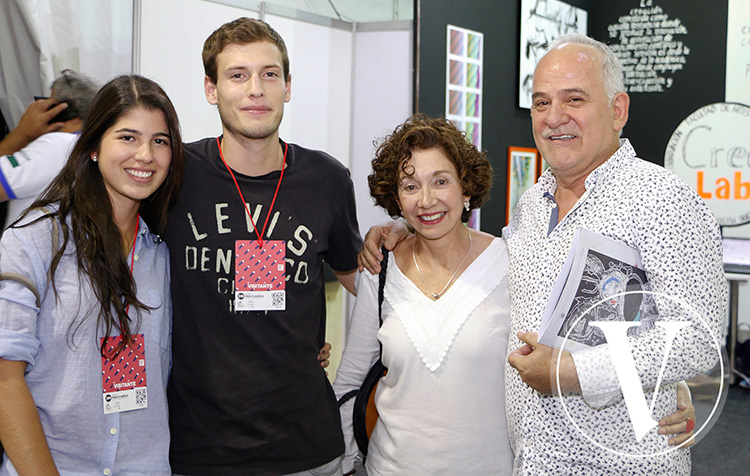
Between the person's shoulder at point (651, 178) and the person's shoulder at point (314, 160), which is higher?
the person's shoulder at point (314, 160)

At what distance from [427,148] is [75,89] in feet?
5.81

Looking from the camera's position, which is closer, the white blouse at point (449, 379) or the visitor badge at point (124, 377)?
the visitor badge at point (124, 377)

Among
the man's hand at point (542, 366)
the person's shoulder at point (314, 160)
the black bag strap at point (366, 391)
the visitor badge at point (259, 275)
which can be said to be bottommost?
the black bag strap at point (366, 391)

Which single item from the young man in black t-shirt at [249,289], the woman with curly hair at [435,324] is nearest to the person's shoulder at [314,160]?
the young man in black t-shirt at [249,289]

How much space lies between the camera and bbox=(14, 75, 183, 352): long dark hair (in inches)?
63.9

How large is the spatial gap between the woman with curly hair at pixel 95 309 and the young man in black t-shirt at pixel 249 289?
10cm

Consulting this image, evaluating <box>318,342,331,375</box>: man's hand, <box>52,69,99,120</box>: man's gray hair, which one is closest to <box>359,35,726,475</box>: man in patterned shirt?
<box>318,342,331,375</box>: man's hand

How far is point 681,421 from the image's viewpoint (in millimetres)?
1252

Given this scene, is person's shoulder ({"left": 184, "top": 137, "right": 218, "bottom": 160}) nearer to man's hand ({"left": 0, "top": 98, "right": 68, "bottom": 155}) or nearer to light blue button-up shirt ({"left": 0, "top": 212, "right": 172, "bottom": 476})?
light blue button-up shirt ({"left": 0, "top": 212, "right": 172, "bottom": 476})

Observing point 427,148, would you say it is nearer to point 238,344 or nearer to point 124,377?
point 238,344

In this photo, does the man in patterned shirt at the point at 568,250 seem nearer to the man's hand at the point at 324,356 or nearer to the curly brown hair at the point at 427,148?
the curly brown hair at the point at 427,148

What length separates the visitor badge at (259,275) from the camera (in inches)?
74.0

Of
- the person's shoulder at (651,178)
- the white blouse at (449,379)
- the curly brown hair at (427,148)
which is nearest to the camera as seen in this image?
the person's shoulder at (651,178)

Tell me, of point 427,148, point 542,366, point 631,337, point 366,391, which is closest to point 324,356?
point 366,391
